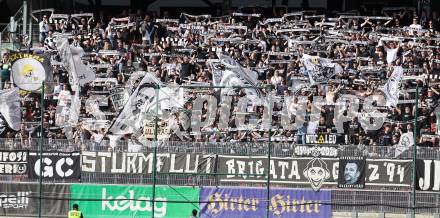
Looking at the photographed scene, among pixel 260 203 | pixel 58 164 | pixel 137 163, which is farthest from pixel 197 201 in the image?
pixel 58 164

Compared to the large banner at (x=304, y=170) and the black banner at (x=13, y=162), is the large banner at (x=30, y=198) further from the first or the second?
the large banner at (x=304, y=170)

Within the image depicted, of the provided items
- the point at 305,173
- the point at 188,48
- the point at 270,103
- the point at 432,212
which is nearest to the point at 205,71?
the point at 188,48

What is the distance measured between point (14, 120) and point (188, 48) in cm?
787

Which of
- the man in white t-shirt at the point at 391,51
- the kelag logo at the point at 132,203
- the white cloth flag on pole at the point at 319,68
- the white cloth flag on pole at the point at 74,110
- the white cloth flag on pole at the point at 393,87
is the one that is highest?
the man in white t-shirt at the point at 391,51

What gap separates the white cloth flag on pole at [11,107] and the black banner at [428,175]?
10927mm

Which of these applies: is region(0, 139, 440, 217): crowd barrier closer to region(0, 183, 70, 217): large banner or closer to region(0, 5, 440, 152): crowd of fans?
region(0, 183, 70, 217): large banner

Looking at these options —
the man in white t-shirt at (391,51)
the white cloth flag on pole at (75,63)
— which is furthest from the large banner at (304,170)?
the white cloth flag on pole at (75,63)

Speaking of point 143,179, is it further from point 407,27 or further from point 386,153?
point 407,27

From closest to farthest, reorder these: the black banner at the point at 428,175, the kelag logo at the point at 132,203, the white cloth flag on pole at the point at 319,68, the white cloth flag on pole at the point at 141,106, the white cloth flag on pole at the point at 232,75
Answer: the black banner at the point at 428,175, the kelag logo at the point at 132,203, the white cloth flag on pole at the point at 141,106, the white cloth flag on pole at the point at 232,75, the white cloth flag on pole at the point at 319,68

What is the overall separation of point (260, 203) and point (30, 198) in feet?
19.2

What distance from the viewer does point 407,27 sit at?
35438mm

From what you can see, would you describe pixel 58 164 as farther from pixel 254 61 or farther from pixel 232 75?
pixel 254 61

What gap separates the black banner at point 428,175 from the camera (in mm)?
26062

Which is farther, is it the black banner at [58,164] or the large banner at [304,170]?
the black banner at [58,164]
